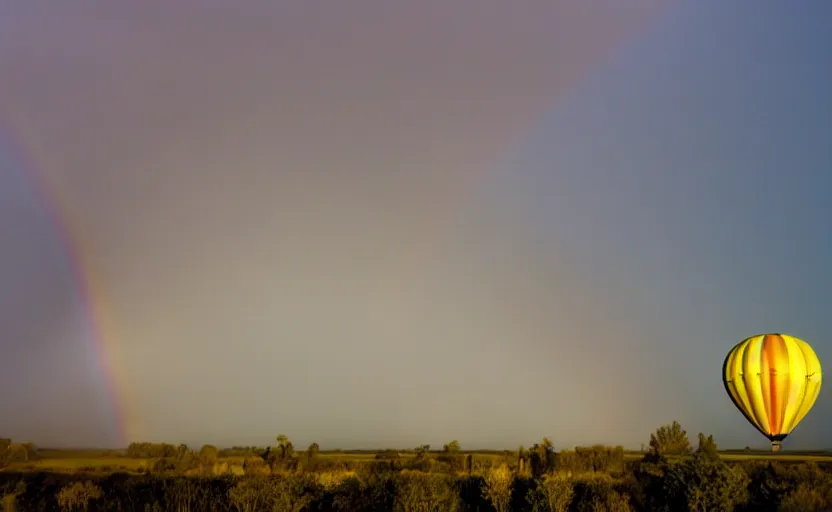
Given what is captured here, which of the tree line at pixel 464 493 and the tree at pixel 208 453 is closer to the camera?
the tree line at pixel 464 493

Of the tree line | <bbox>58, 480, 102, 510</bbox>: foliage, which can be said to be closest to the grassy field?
<bbox>58, 480, 102, 510</bbox>: foliage

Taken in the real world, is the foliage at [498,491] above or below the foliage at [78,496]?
above

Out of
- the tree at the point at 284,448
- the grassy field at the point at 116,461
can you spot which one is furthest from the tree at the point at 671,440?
the tree at the point at 284,448

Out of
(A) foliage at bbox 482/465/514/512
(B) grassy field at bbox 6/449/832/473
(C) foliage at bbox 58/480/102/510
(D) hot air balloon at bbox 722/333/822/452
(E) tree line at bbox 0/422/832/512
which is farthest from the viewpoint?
(B) grassy field at bbox 6/449/832/473

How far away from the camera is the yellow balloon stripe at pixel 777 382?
41.2 metres

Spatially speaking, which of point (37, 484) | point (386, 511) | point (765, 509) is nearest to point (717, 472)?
point (765, 509)

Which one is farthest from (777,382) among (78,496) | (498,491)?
(78,496)

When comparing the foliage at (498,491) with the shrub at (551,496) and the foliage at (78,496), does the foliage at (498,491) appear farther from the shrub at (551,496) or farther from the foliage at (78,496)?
the foliage at (78,496)

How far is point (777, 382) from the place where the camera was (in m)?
41.4

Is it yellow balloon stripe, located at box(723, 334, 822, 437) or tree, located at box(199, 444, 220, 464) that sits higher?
yellow balloon stripe, located at box(723, 334, 822, 437)

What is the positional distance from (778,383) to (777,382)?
7 centimetres

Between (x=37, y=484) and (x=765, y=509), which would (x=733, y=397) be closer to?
(x=765, y=509)

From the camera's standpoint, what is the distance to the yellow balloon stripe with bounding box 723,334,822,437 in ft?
135

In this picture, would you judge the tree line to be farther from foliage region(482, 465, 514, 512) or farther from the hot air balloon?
the hot air balloon
